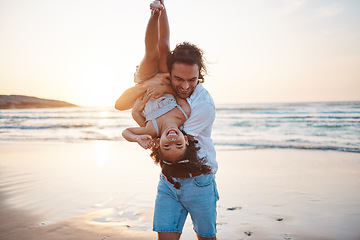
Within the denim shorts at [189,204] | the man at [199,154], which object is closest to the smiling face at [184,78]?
the man at [199,154]

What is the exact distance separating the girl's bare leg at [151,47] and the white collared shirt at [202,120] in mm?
413

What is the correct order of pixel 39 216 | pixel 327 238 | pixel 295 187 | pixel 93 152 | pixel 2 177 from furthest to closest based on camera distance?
1. pixel 93 152
2. pixel 2 177
3. pixel 295 187
4. pixel 39 216
5. pixel 327 238

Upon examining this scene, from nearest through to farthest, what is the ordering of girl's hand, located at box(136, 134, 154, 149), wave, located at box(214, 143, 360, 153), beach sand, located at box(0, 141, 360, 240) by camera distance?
1. girl's hand, located at box(136, 134, 154, 149)
2. beach sand, located at box(0, 141, 360, 240)
3. wave, located at box(214, 143, 360, 153)

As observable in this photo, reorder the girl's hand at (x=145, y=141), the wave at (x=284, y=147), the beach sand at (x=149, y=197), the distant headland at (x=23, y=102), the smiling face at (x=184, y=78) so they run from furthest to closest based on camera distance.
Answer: the distant headland at (x=23, y=102), the wave at (x=284, y=147), the beach sand at (x=149, y=197), the smiling face at (x=184, y=78), the girl's hand at (x=145, y=141)

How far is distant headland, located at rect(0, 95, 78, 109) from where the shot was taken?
6013 centimetres

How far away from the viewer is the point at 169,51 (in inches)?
99.4

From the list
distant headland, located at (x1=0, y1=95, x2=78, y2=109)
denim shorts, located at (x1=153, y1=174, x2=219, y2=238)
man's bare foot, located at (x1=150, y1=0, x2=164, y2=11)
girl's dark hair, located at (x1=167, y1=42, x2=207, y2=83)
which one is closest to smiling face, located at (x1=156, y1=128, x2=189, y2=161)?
denim shorts, located at (x1=153, y1=174, x2=219, y2=238)

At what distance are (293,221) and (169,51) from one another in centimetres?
333

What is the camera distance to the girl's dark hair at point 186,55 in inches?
90.0

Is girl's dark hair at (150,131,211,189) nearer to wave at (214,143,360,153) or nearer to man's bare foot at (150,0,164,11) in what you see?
man's bare foot at (150,0,164,11)

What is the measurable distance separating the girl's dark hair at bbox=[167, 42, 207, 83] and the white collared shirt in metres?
0.22

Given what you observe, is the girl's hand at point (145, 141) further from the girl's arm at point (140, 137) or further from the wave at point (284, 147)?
the wave at point (284, 147)

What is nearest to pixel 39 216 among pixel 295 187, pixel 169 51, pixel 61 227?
pixel 61 227

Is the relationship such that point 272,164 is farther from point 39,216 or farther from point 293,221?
point 39,216
